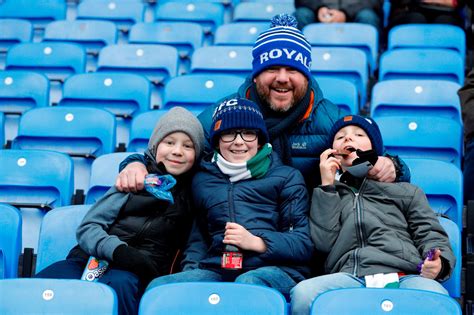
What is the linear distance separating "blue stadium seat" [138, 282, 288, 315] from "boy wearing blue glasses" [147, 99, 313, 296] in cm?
37

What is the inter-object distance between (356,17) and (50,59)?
2121 millimetres

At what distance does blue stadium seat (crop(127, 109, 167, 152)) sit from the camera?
4.41 m

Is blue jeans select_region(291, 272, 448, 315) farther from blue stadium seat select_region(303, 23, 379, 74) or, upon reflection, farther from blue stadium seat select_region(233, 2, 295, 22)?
blue stadium seat select_region(233, 2, 295, 22)

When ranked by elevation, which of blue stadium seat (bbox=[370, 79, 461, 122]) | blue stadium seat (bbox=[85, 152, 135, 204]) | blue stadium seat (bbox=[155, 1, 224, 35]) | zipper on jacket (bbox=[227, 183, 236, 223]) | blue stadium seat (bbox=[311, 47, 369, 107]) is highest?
blue stadium seat (bbox=[155, 1, 224, 35])

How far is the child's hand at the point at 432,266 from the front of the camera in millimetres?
3023

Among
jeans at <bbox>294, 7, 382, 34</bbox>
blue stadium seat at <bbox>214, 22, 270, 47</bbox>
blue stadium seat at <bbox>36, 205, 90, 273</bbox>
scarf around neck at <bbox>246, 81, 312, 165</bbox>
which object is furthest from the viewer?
jeans at <bbox>294, 7, 382, 34</bbox>

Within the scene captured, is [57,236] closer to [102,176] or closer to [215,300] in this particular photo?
[102,176]

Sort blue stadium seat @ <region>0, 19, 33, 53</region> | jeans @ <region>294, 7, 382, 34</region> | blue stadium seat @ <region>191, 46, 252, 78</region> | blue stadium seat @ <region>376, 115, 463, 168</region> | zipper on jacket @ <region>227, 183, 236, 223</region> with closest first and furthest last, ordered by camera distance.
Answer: zipper on jacket @ <region>227, 183, 236, 223</region>
blue stadium seat @ <region>376, 115, 463, 168</region>
blue stadium seat @ <region>191, 46, 252, 78</region>
jeans @ <region>294, 7, 382, 34</region>
blue stadium seat @ <region>0, 19, 33, 53</region>

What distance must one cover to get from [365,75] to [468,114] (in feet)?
3.89

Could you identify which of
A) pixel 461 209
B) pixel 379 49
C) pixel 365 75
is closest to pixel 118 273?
pixel 461 209

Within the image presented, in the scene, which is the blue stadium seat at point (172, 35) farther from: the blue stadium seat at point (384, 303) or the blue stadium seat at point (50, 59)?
the blue stadium seat at point (384, 303)

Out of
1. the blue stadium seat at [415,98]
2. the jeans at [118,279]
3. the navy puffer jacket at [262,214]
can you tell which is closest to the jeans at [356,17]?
the blue stadium seat at [415,98]

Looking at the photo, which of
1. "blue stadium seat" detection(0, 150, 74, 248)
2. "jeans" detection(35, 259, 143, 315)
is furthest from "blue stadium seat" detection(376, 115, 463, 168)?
"jeans" detection(35, 259, 143, 315)

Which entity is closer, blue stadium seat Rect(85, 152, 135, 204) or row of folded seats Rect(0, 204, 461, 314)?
row of folded seats Rect(0, 204, 461, 314)
